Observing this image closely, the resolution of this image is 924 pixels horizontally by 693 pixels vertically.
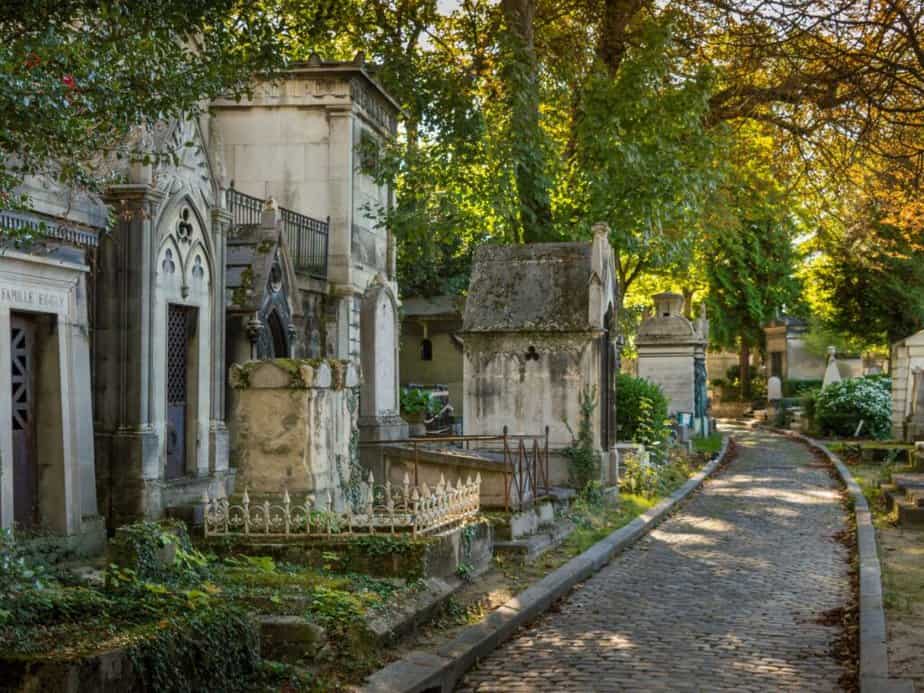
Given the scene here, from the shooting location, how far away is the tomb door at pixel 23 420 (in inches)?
405

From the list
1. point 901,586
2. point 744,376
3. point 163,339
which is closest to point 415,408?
point 163,339

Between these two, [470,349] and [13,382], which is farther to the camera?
[470,349]

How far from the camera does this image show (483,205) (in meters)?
21.3

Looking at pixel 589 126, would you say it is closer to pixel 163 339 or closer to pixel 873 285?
pixel 163 339

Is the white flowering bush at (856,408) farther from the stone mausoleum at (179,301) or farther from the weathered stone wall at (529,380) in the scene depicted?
the stone mausoleum at (179,301)

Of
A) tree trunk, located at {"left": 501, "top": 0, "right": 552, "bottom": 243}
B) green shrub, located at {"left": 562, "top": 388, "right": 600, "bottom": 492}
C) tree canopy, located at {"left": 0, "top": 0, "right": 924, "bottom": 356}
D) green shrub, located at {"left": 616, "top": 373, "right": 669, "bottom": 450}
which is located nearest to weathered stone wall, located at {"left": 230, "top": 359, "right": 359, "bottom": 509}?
tree canopy, located at {"left": 0, "top": 0, "right": 924, "bottom": 356}

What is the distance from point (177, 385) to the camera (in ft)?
41.9

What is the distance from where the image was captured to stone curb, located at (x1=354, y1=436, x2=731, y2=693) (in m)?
6.85

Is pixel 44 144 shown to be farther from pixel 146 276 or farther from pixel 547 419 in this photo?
pixel 547 419

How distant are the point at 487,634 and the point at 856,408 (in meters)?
26.3

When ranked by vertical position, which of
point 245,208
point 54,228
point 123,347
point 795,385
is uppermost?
point 245,208

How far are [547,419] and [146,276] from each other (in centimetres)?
684

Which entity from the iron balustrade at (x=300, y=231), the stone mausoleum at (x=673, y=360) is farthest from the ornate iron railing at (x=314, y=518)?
the stone mausoleum at (x=673, y=360)

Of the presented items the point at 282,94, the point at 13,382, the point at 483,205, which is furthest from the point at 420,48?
the point at 13,382
